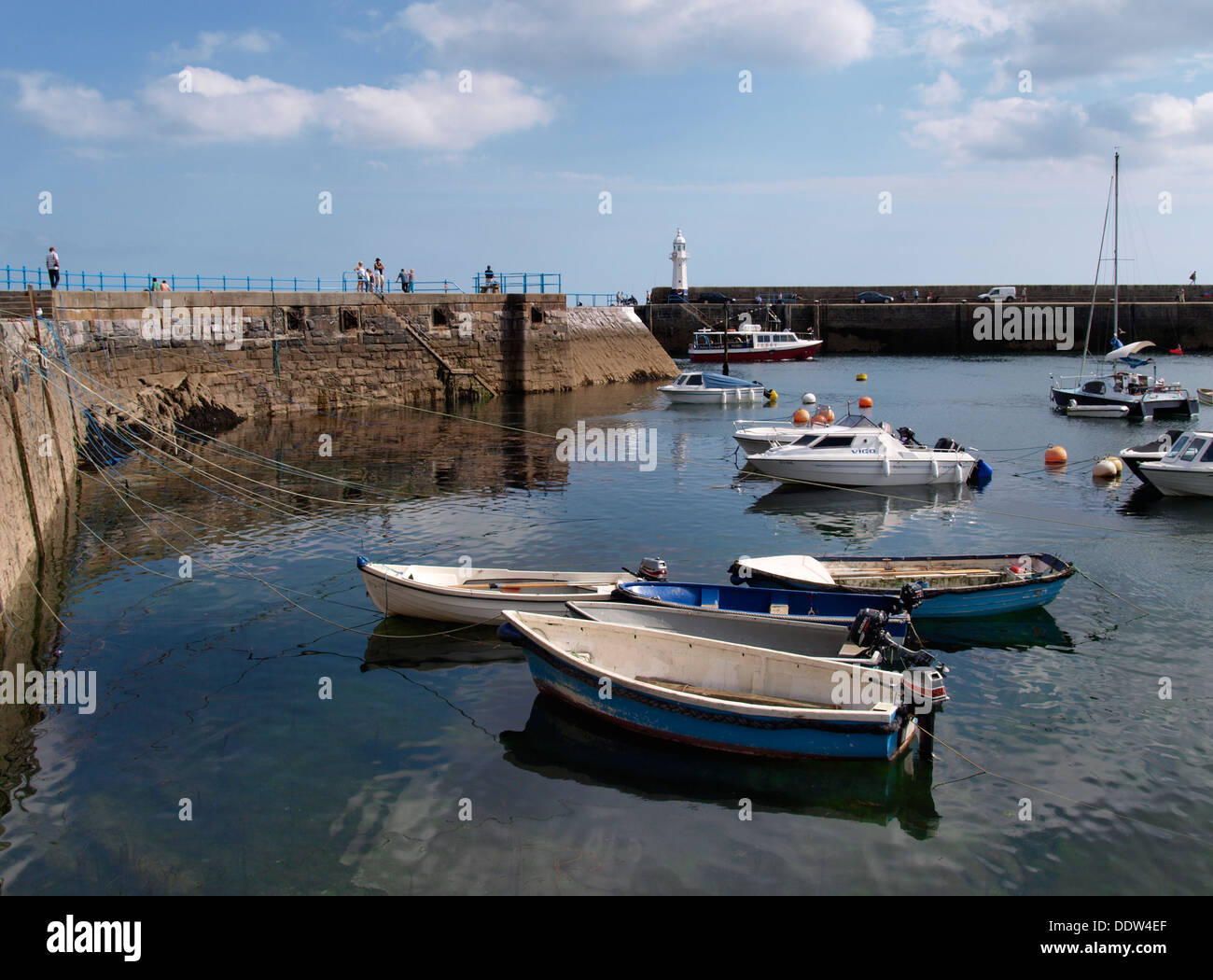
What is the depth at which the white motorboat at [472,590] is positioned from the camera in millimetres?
16188

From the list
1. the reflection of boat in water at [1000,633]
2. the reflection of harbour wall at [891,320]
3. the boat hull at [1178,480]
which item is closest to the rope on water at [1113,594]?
the reflection of boat in water at [1000,633]

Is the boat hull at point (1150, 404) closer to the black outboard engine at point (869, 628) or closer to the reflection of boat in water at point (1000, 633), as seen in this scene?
the reflection of boat in water at point (1000, 633)

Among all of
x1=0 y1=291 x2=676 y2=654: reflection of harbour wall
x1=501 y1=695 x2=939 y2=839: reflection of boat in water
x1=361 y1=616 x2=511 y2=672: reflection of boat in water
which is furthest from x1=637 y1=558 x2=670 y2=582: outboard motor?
x1=0 y1=291 x2=676 y2=654: reflection of harbour wall

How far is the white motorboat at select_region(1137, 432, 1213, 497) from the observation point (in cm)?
2684

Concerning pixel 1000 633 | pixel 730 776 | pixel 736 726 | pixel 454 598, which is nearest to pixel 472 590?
pixel 454 598

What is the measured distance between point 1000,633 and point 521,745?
29.0 feet

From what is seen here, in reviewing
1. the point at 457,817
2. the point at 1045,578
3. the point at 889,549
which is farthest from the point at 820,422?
the point at 457,817

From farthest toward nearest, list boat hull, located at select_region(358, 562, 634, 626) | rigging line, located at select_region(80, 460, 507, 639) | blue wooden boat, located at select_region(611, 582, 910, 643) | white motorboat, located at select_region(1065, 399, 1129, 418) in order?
white motorboat, located at select_region(1065, 399, 1129, 418) → rigging line, located at select_region(80, 460, 507, 639) → boat hull, located at select_region(358, 562, 634, 626) → blue wooden boat, located at select_region(611, 582, 910, 643)

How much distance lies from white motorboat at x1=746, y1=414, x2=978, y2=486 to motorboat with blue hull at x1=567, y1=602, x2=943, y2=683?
1460cm

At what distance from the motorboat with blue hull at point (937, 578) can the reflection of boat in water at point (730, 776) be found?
455cm

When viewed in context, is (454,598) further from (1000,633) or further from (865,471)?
(865,471)

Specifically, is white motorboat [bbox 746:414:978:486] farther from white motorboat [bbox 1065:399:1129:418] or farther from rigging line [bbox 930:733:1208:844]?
white motorboat [bbox 1065:399:1129:418]

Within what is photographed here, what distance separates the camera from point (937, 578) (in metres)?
17.5
